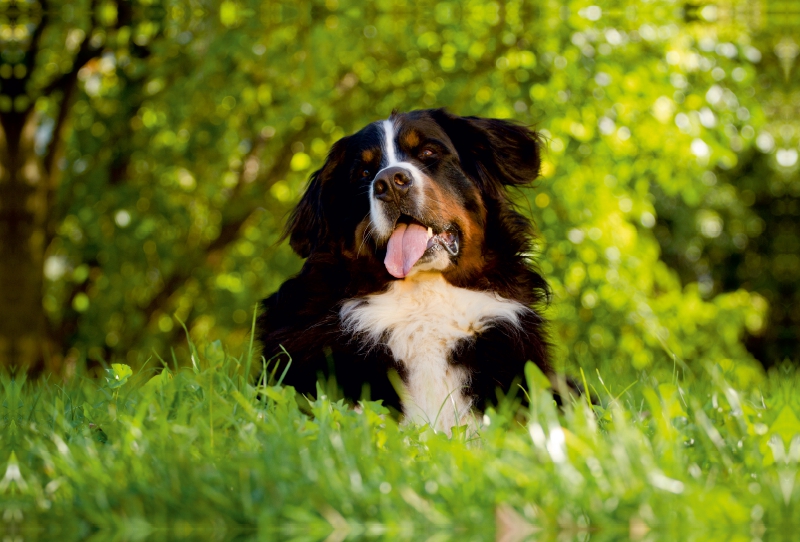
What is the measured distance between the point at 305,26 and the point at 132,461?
5.80 m

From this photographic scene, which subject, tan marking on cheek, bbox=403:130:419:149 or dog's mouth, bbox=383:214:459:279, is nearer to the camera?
dog's mouth, bbox=383:214:459:279

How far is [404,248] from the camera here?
4.05 meters

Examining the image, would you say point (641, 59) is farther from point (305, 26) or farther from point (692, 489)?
point (692, 489)

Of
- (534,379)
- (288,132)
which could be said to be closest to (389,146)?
(534,379)

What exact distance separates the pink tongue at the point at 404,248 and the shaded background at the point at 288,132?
73.6 inches

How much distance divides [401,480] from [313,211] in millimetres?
2343

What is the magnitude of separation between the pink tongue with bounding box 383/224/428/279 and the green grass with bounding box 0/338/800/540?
1281 millimetres

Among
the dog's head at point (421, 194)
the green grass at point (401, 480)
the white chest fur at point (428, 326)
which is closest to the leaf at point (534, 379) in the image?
the green grass at point (401, 480)

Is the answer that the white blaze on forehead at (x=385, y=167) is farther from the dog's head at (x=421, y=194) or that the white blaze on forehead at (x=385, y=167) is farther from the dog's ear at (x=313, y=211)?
the dog's ear at (x=313, y=211)

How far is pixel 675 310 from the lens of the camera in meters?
9.77

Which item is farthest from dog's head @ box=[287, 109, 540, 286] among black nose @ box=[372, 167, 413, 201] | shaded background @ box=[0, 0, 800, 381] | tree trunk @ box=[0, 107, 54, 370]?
tree trunk @ box=[0, 107, 54, 370]

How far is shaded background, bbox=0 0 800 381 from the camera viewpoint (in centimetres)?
757

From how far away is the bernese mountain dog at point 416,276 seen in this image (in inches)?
152

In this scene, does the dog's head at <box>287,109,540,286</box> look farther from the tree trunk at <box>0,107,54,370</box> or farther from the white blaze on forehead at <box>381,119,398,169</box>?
the tree trunk at <box>0,107,54,370</box>
